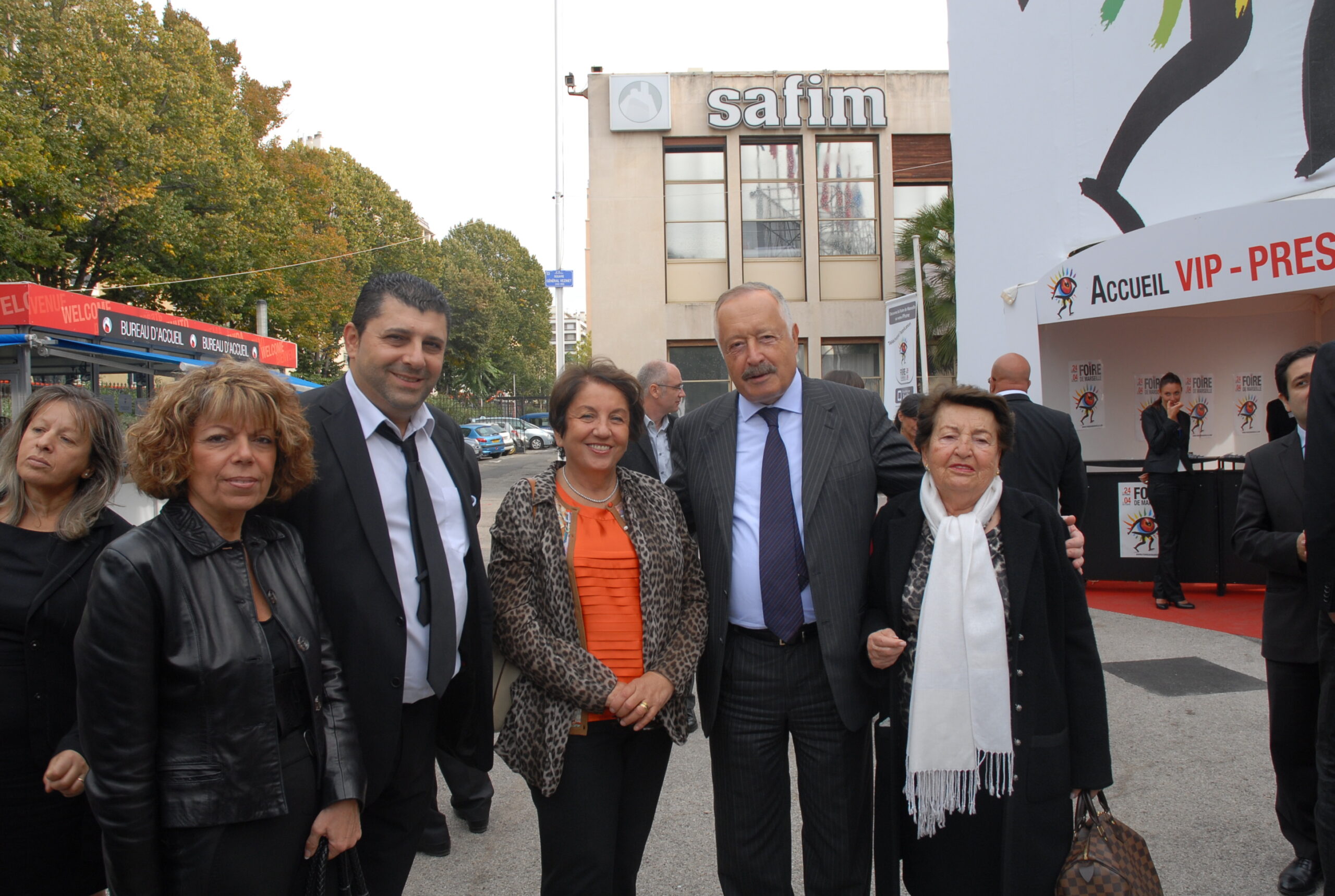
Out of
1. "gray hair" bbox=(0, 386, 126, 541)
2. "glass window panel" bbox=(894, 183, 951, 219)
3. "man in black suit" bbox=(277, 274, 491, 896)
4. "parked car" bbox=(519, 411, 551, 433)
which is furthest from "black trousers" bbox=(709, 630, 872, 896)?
"parked car" bbox=(519, 411, 551, 433)

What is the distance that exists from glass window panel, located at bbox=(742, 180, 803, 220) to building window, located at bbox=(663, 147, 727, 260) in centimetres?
59

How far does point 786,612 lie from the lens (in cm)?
244

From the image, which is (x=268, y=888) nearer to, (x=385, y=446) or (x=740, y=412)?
(x=385, y=446)

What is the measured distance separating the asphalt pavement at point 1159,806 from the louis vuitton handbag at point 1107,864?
1.36 metres

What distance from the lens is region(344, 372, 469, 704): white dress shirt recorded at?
2.27 m

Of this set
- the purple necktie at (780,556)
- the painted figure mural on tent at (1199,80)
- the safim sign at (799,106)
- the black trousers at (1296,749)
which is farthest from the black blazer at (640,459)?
the safim sign at (799,106)

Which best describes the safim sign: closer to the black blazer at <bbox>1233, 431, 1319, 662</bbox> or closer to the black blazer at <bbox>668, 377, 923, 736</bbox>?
the black blazer at <bbox>1233, 431, 1319, 662</bbox>

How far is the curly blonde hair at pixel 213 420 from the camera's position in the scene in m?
1.88

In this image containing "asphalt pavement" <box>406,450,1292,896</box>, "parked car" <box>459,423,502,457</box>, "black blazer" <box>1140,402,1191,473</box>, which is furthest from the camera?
"parked car" <box>459,423,502,457</box>

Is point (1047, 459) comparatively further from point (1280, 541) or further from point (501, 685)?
point (501, 685)

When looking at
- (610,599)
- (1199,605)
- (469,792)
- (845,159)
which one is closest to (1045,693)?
(610,599)

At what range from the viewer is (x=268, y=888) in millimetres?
1825

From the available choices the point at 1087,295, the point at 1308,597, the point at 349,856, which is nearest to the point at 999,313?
the point at 1087,295

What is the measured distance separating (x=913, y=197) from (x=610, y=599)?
68.0 feet
